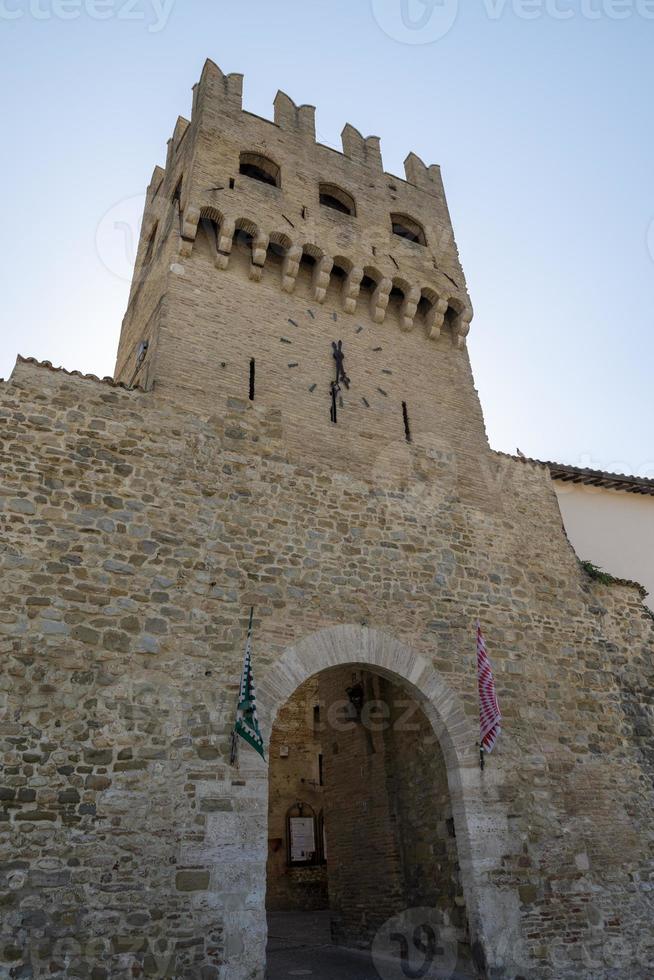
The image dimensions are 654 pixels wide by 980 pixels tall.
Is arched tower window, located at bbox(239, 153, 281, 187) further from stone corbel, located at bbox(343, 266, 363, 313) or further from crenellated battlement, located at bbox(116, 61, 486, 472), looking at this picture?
stone corbel, located at bbox(343, 266, 363, 313)

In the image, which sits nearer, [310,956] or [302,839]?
[310,956]

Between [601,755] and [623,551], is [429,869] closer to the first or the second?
[601,755]

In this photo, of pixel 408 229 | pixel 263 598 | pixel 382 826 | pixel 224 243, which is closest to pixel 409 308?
pixel 408 229

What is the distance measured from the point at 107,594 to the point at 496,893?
5.57 meters

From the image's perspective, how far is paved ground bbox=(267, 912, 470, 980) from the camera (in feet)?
27.2

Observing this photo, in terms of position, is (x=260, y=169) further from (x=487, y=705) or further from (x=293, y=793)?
(x=293, y=793)

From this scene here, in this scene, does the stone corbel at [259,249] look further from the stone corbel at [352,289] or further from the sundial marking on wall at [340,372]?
the stone corbel at [352,289]

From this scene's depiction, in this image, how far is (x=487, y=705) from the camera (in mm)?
8242

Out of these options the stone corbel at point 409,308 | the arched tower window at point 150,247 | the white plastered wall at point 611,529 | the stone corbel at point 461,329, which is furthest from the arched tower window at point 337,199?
the white plastered wall at point 611,529

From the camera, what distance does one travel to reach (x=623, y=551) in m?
13.3

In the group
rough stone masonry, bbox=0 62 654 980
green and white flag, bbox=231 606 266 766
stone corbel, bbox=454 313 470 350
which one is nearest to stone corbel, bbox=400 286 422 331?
rough stone masonry, bbox=0 62 654 980

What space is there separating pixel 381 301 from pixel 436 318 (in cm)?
122

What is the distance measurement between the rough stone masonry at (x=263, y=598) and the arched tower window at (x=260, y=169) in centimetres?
7

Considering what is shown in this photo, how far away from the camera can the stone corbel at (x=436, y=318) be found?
11.9 meters
